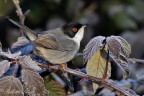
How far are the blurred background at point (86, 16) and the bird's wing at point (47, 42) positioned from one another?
1778 mm

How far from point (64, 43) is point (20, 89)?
2.74 ft

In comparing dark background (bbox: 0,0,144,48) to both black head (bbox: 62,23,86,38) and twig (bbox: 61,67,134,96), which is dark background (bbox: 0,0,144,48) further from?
twig (bbox: 61,67,134,96)

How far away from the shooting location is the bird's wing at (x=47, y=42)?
166 centimetres

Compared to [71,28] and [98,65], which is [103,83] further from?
[71,28]

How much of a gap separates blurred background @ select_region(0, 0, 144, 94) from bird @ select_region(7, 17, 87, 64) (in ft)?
5.18

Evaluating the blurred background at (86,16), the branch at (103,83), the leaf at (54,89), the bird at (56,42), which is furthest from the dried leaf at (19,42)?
the blurred background at (86,16)

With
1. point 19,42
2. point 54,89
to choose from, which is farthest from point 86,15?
point 54,89

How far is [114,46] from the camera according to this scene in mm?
1100

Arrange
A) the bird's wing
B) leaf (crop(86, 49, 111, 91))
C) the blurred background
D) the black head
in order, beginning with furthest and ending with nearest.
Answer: the blurred background < the black head < the bird's wing < leaf (crop(86, 49, 111, 91))

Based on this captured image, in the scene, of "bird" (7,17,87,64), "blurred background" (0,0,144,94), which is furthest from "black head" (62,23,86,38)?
"blurred background" (0,0,144,94)

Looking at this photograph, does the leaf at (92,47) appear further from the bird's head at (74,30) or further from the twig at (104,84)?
the bird's head at (74,30)

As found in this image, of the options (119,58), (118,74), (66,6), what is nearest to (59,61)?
(119,58)

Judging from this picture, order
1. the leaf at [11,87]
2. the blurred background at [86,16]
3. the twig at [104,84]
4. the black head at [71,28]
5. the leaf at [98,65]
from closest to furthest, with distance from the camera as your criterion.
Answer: the leaf at [11,87]
the twig at [104,84]
the leaf at [98,65]
the black head at [71,28]
the blurred background at [86,16]

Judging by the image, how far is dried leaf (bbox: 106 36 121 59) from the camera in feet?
3.58
